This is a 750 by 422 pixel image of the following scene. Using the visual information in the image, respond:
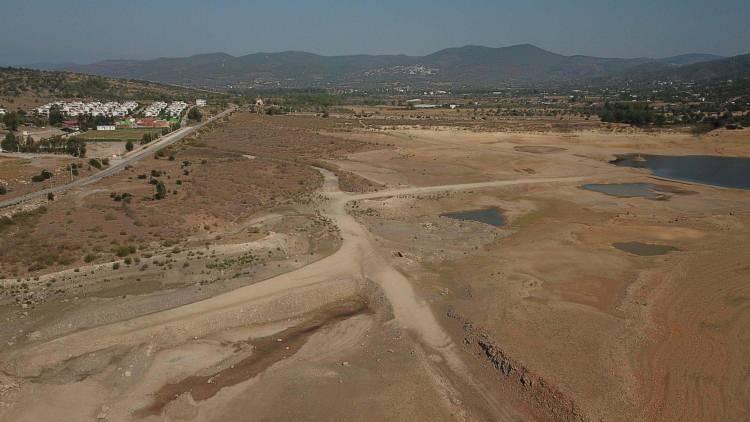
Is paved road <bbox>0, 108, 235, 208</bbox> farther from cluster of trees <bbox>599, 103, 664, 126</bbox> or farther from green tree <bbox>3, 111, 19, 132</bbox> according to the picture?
cluster of trees <bbox>599, 103, 664, 126</bbox>

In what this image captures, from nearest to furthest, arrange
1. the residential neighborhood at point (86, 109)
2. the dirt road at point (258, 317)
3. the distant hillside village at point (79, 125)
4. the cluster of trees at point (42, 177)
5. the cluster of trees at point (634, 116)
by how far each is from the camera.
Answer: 1. the dirt road at point (258, 317)
2. the cluster of trees at point (42, 177)
3. the distant hillside village at point (79, 125)
4. the cluster of trees at point (634, 116)
5. the residential neighborhood at point (86, 109)

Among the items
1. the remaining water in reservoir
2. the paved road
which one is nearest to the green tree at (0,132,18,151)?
the paved road

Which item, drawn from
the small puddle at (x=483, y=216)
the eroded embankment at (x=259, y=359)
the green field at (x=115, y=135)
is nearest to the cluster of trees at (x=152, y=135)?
the green field at (x=115, y=135)

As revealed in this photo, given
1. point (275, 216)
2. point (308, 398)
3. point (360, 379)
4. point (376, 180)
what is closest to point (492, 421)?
point (360, 379)

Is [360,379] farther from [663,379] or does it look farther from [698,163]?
[698,163]

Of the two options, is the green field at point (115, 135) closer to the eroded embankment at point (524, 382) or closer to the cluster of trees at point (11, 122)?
the cluster of trees at point (11, 122)
